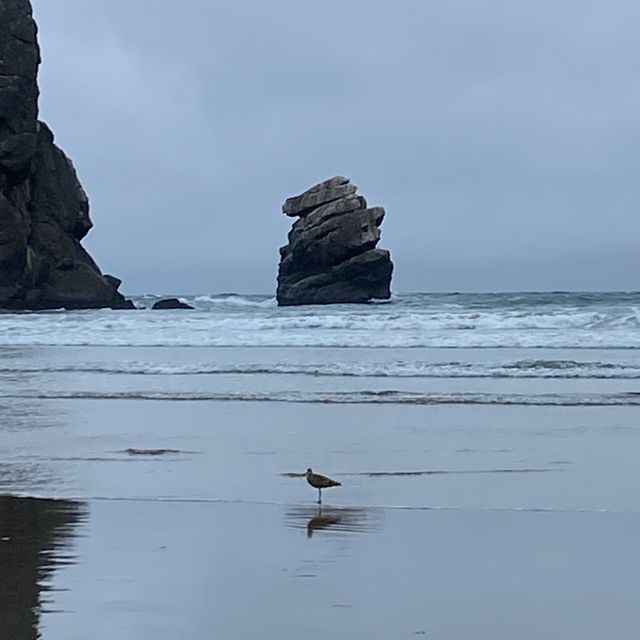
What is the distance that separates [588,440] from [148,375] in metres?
8.73

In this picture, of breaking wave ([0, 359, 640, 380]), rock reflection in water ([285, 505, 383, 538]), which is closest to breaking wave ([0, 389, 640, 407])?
breaking wave ([0, 359, 640, 380])

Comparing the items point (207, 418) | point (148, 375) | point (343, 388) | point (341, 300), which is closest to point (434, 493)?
point (207, 418)

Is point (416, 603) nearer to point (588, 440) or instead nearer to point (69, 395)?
point (588, 440)

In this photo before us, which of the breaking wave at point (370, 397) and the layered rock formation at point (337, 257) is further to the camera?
the layered rock formation at point (337, 257)

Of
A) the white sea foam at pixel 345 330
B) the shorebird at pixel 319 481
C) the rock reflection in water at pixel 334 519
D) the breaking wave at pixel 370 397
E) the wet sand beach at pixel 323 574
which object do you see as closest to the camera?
the wet sand beach at pixel 323 574

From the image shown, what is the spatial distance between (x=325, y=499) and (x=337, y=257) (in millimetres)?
45157

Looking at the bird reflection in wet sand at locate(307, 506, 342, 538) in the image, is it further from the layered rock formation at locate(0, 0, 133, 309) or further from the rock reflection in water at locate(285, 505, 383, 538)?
the layered rock formation at locate(0, 0, 133, 309)

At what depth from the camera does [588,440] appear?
10250 millimetres

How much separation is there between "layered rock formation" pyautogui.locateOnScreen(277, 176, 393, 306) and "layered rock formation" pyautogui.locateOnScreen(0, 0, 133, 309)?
356 inches

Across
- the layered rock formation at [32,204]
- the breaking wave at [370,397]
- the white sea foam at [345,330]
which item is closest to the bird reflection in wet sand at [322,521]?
the breaking wave at [370,397]

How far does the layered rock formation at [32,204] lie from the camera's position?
4388 cm

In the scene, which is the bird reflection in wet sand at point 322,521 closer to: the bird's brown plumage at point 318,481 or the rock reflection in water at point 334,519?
the rock reflection in water at point 334,519

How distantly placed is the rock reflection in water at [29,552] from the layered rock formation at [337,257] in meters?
44.2

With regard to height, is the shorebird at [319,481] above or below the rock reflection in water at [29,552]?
above
